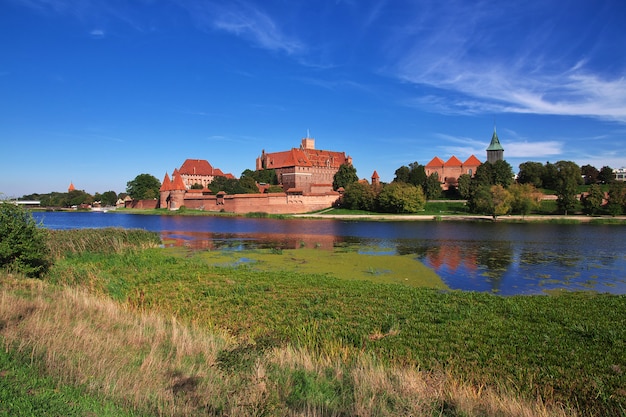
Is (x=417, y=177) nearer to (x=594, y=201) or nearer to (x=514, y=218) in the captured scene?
(x=514, y=218)

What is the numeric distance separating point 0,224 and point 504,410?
11.9 m

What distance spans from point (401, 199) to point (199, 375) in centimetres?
4949

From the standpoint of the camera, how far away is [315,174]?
83.0 meters

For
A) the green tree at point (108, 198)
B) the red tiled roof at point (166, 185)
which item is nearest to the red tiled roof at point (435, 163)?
the red tiled roof at point (166, 185)

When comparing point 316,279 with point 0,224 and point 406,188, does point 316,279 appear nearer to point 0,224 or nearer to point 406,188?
point 0,224

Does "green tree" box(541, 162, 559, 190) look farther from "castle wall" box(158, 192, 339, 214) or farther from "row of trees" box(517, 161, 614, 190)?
"castle wall" box(158, 192, 339, 214)

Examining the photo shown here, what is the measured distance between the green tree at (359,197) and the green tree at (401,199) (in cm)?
234

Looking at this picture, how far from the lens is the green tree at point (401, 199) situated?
172ft

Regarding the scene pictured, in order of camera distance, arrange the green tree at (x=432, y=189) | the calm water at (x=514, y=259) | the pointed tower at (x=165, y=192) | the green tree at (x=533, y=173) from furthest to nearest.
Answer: the pointed tower at (x=165, y=192) → the green tree at (x=533, y=173) → the green tree at (x=432, y=189) → the calm water at (x=514, y=259)

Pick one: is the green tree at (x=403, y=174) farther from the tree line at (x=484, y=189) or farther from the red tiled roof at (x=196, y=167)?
the red tiled roof at (x=196, y=167)

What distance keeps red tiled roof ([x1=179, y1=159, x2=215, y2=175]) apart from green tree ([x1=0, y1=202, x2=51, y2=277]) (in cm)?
8182

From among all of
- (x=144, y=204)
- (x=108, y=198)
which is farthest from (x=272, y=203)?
(x=108, y=198)

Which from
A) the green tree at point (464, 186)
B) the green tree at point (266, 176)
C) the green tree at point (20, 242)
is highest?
the green tree at point (266, 176)

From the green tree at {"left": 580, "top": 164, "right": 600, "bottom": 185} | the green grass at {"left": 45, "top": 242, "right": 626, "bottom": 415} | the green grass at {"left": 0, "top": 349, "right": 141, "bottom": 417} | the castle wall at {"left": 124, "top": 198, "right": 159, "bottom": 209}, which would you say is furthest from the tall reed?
the green tree at {"left": 580, "top": 164, "right": 600, "bottom": 185}
